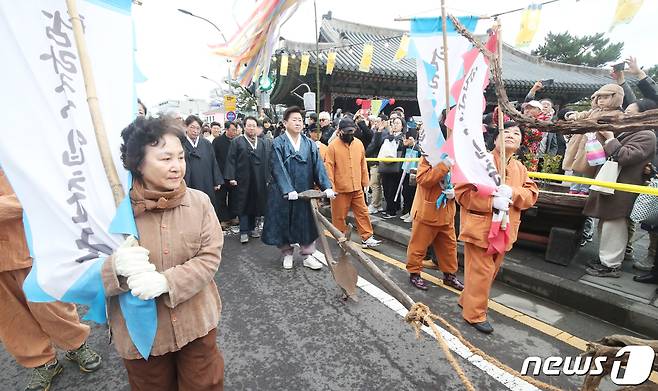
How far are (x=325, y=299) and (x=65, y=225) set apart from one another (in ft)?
8.58

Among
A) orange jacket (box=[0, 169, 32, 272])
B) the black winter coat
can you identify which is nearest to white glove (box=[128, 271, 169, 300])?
orange jacket (box=[0, 169, 32, 272])

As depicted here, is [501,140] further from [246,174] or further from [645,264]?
[246,174]

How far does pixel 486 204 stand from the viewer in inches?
114

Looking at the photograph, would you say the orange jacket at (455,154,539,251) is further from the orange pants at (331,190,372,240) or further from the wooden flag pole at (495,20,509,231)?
the orange pants at (331,190,372,240)

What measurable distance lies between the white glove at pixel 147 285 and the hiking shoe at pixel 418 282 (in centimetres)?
294

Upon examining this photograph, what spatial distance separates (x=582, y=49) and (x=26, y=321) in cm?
3269

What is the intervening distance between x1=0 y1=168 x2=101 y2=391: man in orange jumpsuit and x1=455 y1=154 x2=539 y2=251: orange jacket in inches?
125

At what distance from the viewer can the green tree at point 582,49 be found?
24.7 m

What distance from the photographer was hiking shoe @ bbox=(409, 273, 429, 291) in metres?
3.80

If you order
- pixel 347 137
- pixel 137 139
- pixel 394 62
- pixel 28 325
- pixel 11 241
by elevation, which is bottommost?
pixel 28 325

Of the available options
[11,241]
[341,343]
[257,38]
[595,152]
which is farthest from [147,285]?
[595,152]

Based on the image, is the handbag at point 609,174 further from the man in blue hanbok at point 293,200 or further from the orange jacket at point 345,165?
the man in blue hanbok at point 293,200

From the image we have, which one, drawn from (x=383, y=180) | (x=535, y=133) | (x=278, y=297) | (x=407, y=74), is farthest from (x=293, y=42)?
(x=278, y=297)

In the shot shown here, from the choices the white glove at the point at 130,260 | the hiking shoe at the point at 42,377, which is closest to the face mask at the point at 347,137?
the white glove at the point at 130,260
